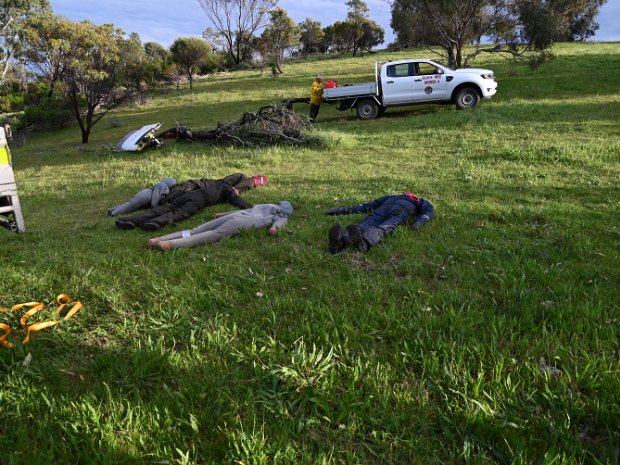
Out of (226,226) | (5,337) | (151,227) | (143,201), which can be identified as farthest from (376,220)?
(143,201)

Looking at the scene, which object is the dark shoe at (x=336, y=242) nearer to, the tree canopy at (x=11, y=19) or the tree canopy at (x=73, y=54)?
the tree canopy at (x=73, y=54)

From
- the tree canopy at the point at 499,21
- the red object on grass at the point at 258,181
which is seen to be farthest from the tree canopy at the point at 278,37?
the red object on grass at the point at 258,181

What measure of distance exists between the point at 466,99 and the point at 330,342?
14.4m

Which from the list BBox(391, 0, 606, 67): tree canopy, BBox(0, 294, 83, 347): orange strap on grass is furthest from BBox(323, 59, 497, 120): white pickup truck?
BBox(0, 294, 83, 347): orange strap on grass

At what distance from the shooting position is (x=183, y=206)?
5.71 meters

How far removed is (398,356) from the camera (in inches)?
95.7

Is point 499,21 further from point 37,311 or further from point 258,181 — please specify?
point 37,311

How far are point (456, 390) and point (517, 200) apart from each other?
422 cm

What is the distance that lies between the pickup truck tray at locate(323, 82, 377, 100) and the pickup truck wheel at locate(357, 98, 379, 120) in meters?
0.42

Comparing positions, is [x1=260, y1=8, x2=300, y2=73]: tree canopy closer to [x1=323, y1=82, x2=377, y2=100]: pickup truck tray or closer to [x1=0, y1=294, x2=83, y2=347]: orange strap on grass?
[x1=323, y1=82, x2=377, y2=100]: pickup truck tray

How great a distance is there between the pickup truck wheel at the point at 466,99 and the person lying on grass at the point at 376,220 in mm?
11114

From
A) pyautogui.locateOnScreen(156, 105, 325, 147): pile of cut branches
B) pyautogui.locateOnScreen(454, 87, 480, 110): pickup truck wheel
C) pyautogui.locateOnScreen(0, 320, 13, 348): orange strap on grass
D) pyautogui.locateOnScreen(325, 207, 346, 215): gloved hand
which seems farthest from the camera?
pyautogui.locateOnScreen(454, 87, 480, 110): pickup truck wheel

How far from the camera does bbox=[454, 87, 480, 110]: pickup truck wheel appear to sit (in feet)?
47.7

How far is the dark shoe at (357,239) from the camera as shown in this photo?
391 cm
